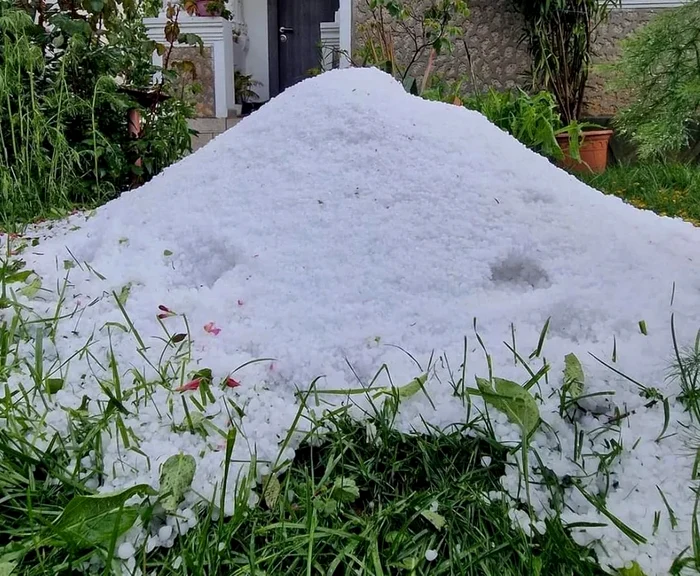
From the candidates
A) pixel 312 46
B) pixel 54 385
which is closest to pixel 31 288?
pixel 54 385

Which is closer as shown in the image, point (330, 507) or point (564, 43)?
point (330, 507)

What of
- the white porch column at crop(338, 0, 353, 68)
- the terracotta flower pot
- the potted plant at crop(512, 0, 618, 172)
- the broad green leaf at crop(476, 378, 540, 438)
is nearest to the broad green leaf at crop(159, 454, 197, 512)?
the broad green leaf at crop(476, 378, 540, 438)

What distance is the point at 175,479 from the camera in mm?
815

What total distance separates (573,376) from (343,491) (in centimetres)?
44

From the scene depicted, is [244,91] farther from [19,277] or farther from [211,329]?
[211,329]

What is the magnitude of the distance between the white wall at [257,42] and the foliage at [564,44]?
2773 mm

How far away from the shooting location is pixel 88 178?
258 cm

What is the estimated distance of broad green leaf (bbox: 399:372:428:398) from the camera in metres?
0.98

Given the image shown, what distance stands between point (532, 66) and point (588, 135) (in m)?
1.02

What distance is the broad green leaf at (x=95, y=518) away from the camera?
2.37 feet

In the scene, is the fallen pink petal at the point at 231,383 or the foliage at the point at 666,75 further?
the foliage at the point at 666,75

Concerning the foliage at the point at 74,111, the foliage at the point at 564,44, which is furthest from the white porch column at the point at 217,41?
the foliage at the point at 564,44

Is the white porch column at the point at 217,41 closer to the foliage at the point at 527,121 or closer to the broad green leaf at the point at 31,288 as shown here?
the foliage at the point at 527,121

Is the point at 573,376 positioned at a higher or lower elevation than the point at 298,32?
lower
